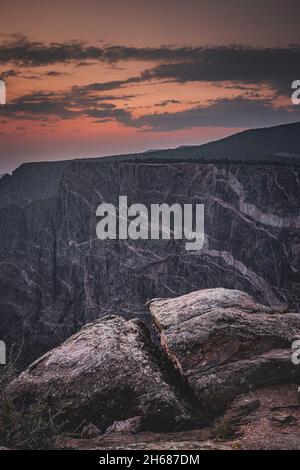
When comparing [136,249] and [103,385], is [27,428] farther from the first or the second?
[136,249]

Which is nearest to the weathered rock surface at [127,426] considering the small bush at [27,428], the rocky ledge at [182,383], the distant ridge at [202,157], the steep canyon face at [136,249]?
the rocky ledge at [182,383]

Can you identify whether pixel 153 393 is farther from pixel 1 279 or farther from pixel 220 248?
pixel 1 279

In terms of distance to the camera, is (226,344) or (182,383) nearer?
(182,383)

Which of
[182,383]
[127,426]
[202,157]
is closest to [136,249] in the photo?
[202,157]

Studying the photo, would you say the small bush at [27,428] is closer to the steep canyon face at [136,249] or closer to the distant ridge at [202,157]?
the steep canyon face at [136,249]
